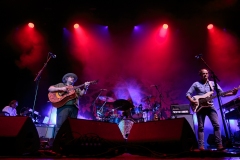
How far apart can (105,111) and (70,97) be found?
340 cm

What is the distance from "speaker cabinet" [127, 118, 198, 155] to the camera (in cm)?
228

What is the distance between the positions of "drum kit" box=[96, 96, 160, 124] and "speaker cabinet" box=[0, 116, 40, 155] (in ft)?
15.6

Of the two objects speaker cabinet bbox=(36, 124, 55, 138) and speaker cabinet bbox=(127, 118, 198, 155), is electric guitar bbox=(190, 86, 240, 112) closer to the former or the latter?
speaker cabinet bbox=(127, 118, 198, 155)

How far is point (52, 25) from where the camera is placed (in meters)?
9.23

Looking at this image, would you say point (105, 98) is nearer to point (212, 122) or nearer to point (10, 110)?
point (10, 110)

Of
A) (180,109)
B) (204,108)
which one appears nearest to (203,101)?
(204,108)

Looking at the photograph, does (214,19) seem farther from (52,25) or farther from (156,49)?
(52,25)

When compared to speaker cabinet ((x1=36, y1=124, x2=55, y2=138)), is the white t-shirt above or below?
above

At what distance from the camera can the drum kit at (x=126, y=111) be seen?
726 centimetres

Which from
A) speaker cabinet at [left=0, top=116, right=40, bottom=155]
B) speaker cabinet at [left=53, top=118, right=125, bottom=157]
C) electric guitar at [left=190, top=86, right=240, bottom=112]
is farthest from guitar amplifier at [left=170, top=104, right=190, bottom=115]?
→ speaker cabinet at [left=0, top=116, right=40, bottom=155]

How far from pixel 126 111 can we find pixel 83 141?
5333 millimetres

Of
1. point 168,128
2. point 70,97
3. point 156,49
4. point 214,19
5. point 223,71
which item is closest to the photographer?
point 168,128

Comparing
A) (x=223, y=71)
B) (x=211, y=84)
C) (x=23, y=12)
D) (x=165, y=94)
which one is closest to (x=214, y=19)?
(x=223, y=71)

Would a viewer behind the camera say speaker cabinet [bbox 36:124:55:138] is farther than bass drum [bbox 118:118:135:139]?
No
